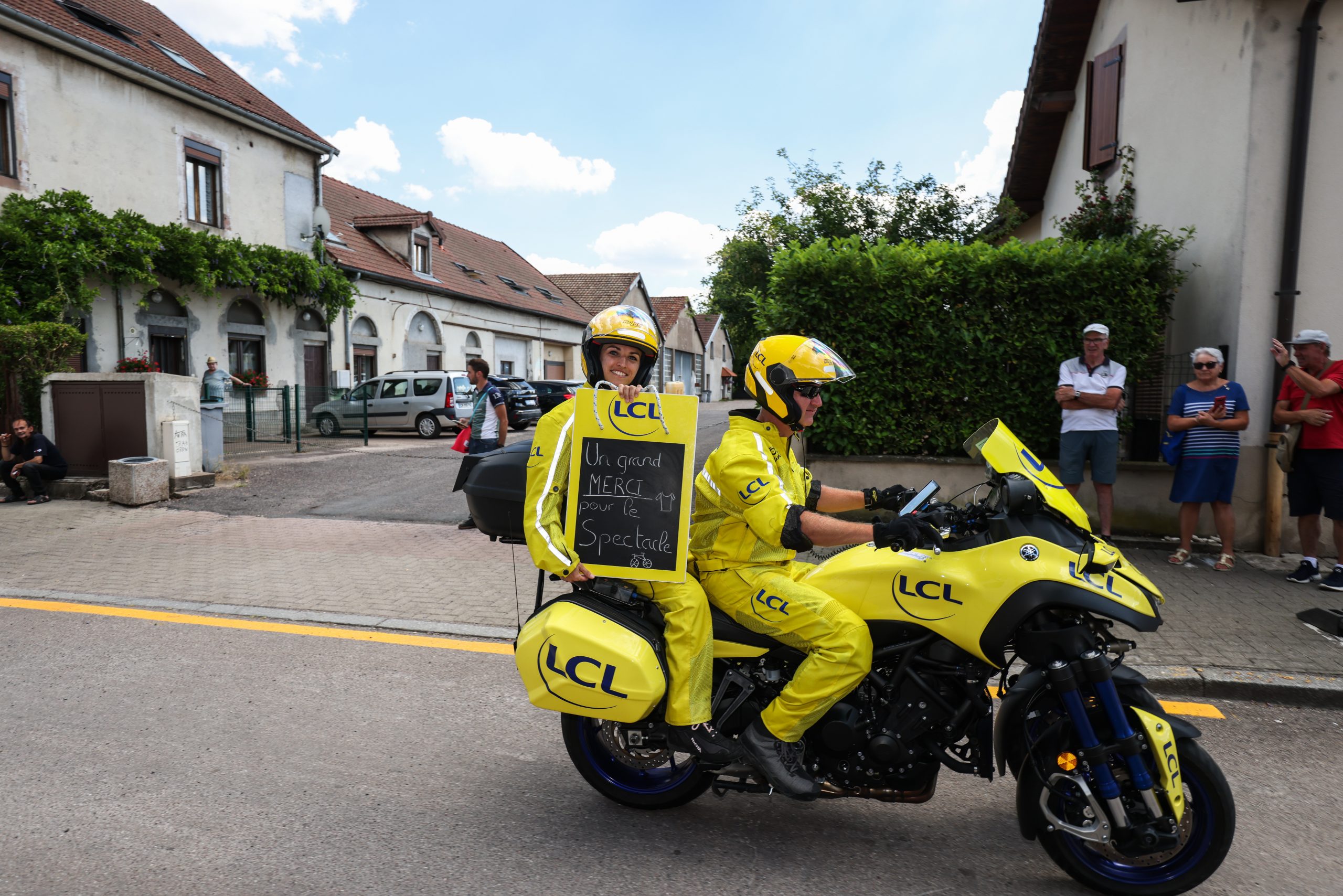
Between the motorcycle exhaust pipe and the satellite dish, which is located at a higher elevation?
the satellite dish

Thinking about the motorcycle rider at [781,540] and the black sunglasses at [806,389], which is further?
the black sunglasses at [806,389]

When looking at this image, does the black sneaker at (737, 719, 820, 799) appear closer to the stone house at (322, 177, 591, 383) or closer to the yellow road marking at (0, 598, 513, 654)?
the yellow road marking at (0, 598, 513, 654)

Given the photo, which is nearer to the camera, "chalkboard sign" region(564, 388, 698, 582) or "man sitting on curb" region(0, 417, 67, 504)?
"chalkboard sign" region(564, 388, 698, 582)

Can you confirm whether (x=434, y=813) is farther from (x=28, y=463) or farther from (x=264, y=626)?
(x=28, y=463)

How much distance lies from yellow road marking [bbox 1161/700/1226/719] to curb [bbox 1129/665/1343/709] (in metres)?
0.10

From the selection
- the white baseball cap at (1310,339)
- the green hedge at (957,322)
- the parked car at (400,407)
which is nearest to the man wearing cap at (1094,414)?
the green hedge at (957,322)

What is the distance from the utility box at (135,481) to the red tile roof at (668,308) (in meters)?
42.9

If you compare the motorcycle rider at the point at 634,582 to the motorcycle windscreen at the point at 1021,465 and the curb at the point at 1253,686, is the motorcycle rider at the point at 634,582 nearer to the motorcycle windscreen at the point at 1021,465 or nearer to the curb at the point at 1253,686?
the motorcycle windscreen at the point at 1021,465

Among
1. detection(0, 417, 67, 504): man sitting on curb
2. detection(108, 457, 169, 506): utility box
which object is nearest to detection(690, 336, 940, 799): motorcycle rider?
detection(108, 457, 169, 506): utility box

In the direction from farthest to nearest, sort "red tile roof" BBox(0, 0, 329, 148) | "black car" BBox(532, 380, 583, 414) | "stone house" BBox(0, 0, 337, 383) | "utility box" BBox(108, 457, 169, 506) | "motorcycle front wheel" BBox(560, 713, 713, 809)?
"black car" BBox(532, 380, 583, 414) → "red tile roof" BBox(0, 0, 329, 148) → "stone house" BBox(0, 0, 337, 383) → "utility box" BBox(108, 457, 169, 506) → "motorcycle front wheel" BBox(560, 713, 713, 809)

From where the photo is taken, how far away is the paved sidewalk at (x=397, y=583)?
15.8 feet

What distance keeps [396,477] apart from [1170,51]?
1123cm

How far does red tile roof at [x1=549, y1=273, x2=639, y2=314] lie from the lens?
4441 cm

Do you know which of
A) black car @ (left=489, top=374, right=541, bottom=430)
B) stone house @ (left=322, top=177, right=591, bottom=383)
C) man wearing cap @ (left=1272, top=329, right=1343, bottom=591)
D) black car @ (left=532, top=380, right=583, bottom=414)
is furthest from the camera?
stone house @ (left=322, top=177, right=591, bottom=383)
